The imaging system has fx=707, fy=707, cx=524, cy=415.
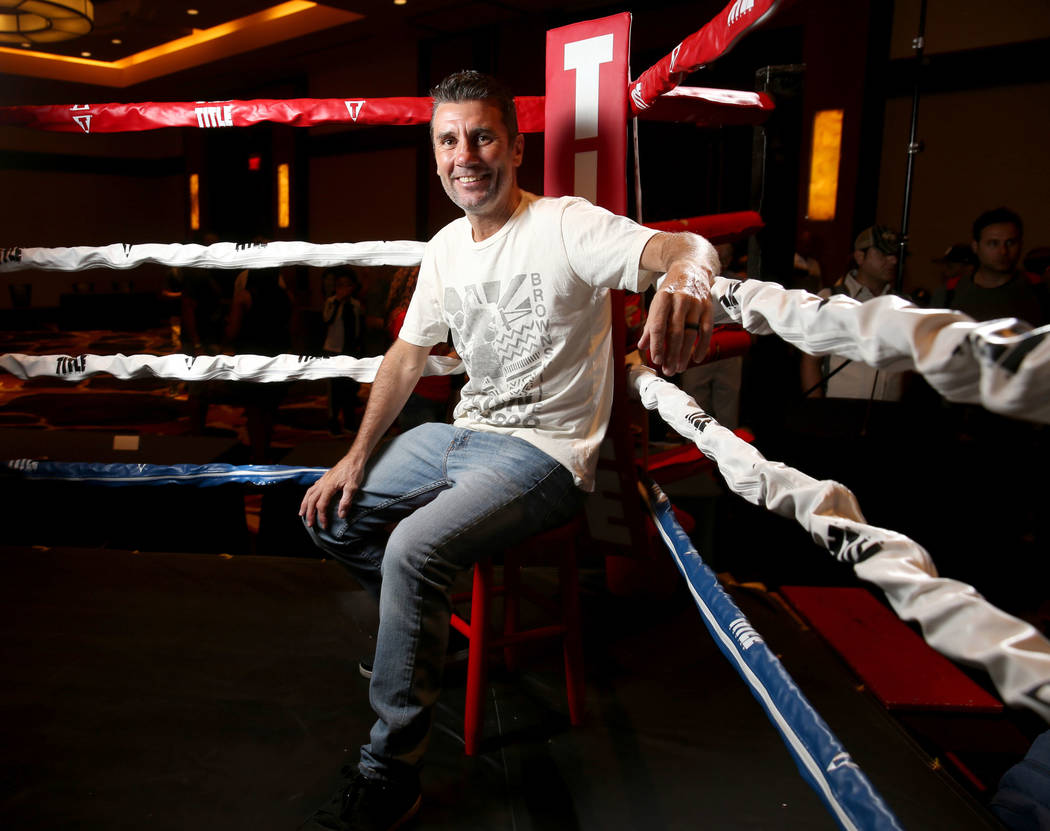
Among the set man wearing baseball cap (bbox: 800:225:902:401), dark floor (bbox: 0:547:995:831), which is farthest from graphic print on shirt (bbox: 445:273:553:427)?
man wearing baseball cap (bbox: 800:225:902:401)

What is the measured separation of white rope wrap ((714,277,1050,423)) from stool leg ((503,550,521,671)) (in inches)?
32.1

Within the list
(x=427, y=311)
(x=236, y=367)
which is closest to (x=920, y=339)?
(x=427, y=311)

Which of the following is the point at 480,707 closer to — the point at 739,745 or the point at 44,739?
the point at 739,745

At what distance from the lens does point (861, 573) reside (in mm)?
576

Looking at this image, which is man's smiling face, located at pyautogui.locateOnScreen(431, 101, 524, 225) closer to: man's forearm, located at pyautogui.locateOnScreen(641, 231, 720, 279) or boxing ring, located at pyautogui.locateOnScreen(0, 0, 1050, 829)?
boxing ring, located at pyautogui.locateOnScreen(0, 0, 1050, 829)

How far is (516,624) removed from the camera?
145 cm

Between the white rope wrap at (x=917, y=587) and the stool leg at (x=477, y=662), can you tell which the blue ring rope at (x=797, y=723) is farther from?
the stool leg at (x=477, y=662)

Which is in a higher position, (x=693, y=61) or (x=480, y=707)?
(x=693, y=61)

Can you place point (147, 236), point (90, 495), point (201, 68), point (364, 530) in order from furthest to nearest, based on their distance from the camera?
point (147, 236)
point (201, 68)
point (90, 495)
point (364, 530)

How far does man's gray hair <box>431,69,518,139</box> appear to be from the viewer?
1259mm

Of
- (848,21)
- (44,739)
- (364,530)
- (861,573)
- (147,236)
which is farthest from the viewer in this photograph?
(147,236)

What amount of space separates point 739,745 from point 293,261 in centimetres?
136

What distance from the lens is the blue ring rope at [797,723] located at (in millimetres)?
557

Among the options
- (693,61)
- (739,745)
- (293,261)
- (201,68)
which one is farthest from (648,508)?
(201,68)
